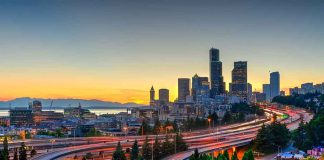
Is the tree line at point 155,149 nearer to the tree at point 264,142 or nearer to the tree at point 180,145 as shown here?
the tree at point 180,145

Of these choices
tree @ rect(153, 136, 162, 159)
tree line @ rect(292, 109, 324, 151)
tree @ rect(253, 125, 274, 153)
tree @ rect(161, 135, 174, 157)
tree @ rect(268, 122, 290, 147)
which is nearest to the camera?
tree @ rect(153, 136, 162, 159)

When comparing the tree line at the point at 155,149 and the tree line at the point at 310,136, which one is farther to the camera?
the tree line at the point at 310,136

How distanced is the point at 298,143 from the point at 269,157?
506 centimetres

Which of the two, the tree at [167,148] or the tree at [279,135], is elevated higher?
the tree at [279,135]

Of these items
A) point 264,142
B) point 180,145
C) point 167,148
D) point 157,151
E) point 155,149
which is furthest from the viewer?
point 264,142

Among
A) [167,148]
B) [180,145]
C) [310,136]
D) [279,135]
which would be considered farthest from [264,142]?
[167,148]

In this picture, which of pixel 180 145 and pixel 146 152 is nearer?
pixel 146 152

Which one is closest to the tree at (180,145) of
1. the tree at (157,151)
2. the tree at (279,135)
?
the tree at (157,151)

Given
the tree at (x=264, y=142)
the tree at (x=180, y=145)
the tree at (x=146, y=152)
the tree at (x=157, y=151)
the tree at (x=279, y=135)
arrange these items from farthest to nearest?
the tree at (x=279, y=135)
the tree at (x=264, y=142)
the tree at (x=180, y=145)
the tree at (x=157, y=151)
the tree at (x=146, y=152)

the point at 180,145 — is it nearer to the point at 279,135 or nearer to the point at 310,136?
the point at 279,135

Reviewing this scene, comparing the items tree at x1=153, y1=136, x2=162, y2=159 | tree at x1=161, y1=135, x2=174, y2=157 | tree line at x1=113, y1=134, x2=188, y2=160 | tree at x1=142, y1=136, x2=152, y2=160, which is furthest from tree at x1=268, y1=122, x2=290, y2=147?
tree at x1=142, y1=136, x2=152, y2=160

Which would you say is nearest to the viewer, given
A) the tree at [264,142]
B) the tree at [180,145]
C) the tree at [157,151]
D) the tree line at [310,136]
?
the tree at [157,151]

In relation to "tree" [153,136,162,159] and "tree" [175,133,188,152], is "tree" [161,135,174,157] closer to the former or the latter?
"tree" [153,136,162,159]

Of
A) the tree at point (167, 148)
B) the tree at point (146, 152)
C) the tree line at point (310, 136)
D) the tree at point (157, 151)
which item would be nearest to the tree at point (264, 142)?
the tree line at point (310, 136)
